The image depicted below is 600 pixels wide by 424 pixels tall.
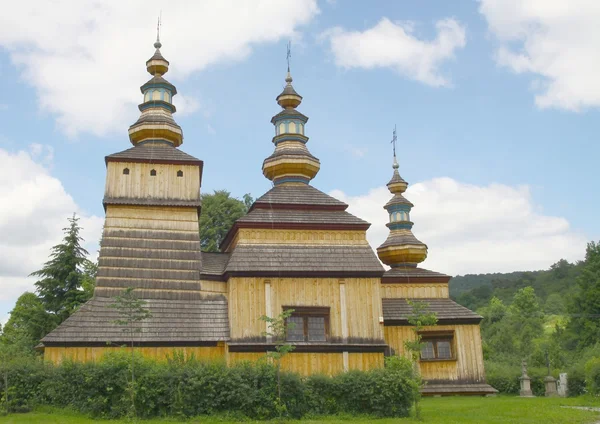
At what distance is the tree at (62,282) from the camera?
33312 mm

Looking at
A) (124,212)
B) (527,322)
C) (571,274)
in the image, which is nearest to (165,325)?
(124,212)

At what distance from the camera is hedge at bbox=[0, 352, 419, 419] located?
52.3 ft

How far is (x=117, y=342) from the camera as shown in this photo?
67.1ft

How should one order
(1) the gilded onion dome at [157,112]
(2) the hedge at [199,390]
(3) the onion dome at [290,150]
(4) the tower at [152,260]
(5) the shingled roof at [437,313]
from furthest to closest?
(3) the onion dome at [290,150] → (1) the gilded onion dome at [157,112] → (5) the shingled roof at [437,313] → (4) the tower at [152,260] → (2) the hedge at [199,390]

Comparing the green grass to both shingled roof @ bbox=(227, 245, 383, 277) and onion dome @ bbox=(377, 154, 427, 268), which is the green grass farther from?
onion dome @ bbox=(377, 154, 427, 268)

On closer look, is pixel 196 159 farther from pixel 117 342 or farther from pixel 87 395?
pixel 87 395

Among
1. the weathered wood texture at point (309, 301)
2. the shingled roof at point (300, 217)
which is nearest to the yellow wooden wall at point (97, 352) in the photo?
the weathered wood texture at point (309, 301)

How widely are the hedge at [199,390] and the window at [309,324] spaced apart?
443 centimetres

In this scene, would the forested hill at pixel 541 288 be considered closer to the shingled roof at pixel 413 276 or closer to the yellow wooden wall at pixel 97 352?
the shingled roof at pixel 413 276

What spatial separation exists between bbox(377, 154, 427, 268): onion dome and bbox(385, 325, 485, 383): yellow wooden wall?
5095 mm

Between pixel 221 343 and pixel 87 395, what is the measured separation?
5.89 m

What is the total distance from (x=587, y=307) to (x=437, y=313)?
2617 centimetres

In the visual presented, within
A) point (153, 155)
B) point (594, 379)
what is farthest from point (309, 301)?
point (594, 379)

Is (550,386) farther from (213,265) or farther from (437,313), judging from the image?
(213,265)
